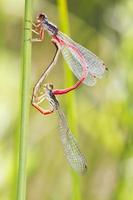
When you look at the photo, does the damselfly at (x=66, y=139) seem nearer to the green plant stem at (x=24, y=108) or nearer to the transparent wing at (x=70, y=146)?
the transparent wing at (x=70, y=146)

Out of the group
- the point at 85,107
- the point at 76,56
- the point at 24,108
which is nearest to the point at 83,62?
the point at 76,56

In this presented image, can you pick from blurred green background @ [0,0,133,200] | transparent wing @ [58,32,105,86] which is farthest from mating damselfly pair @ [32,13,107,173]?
blurred green background @ [0,0,133,200]

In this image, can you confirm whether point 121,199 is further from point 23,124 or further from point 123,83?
point 23,124

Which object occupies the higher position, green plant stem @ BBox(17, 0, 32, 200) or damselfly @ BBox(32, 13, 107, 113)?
damselfly @ BBox(32, 13, 107, 113)

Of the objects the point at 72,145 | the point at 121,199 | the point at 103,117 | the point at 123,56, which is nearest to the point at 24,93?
the point at 72,145

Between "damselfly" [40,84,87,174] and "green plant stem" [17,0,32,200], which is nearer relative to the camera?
"green plant stem" [17,0,32,200]

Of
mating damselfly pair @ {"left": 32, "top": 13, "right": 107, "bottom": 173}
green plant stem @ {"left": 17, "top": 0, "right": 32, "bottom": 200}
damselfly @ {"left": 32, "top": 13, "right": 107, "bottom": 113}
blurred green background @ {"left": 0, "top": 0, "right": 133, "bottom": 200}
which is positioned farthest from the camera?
blurred green background @ {"left": 0, "top": 0, "right": 133, "bottom": 200}

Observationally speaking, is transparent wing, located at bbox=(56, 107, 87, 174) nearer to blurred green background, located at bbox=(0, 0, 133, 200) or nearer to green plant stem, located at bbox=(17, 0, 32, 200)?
green plant stem, located at bbox=(17, 0, 32, 200)

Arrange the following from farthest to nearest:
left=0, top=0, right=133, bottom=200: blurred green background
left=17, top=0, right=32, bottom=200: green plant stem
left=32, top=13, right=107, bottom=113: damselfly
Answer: left=0, top=0, right=133, bottom=200: blurred green background, left=32, top=13, right=107, bottom=113: damselfly, left=17, top=0, right=32, bottom=200: green plant stem
